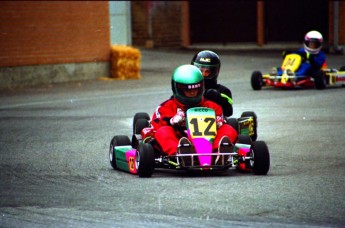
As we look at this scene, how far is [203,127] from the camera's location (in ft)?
28.0

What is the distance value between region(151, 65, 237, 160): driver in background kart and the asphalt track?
1.12ft

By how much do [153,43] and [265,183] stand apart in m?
25.9

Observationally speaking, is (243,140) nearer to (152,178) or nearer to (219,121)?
(219,121)

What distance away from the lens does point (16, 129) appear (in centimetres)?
1253

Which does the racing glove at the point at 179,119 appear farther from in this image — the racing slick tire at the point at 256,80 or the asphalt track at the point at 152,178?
the racing slick tire at the point at 256,80

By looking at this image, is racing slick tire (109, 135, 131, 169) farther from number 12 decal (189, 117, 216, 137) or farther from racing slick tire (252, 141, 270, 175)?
racing slick tire (252, 141, 270, 175)

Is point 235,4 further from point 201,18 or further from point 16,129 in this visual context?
point 16,129

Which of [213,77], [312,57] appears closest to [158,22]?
[312,57]

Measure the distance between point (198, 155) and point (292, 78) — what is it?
1004 cm

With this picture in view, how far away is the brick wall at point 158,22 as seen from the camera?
109 feet

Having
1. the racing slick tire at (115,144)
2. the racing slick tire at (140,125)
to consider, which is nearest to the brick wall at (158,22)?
the racing slick tire at (140,125)

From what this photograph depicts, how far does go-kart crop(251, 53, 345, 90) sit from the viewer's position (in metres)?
18.0

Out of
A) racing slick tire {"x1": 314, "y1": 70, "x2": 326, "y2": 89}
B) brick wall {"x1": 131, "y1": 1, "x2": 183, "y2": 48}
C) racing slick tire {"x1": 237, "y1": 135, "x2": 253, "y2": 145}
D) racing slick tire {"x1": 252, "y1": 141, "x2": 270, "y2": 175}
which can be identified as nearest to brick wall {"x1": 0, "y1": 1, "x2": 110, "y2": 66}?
racing slick tire {"x1": 314, "y1": 70, "x2": 326, "y2": 89}

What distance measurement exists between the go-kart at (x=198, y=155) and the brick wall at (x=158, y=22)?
2434cm
